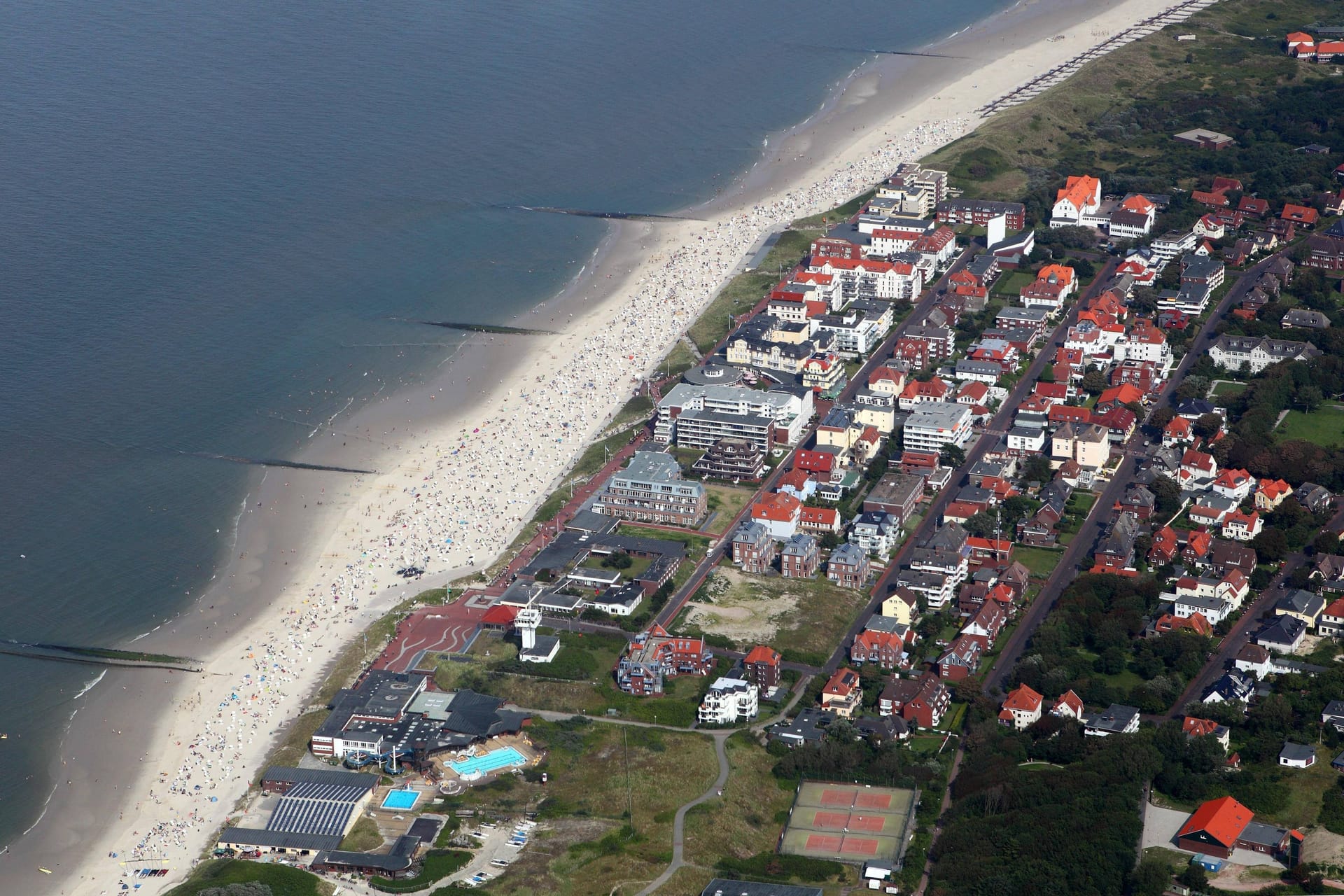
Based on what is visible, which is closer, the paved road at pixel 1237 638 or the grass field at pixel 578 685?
the grass field at pixel 578 685

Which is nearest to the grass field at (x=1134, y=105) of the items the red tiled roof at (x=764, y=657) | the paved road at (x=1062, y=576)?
the paved road at (x=1062, y=576)

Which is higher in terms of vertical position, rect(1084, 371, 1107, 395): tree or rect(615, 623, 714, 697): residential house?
rect(1084, 371, 1107, 395): tree

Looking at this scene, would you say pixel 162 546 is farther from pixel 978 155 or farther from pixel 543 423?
pixel 978 155

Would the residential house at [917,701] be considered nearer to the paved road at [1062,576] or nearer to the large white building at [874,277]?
the paved road at [1062,576]

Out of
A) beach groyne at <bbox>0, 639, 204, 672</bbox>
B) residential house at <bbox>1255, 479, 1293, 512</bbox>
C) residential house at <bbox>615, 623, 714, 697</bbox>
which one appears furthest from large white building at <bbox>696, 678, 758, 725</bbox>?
residential house at <bbox>1255, 479, 1293, 512</bbox>

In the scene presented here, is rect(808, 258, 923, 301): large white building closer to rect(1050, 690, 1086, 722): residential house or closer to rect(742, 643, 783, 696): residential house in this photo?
rect(742, 643, 783, 696): residential house
